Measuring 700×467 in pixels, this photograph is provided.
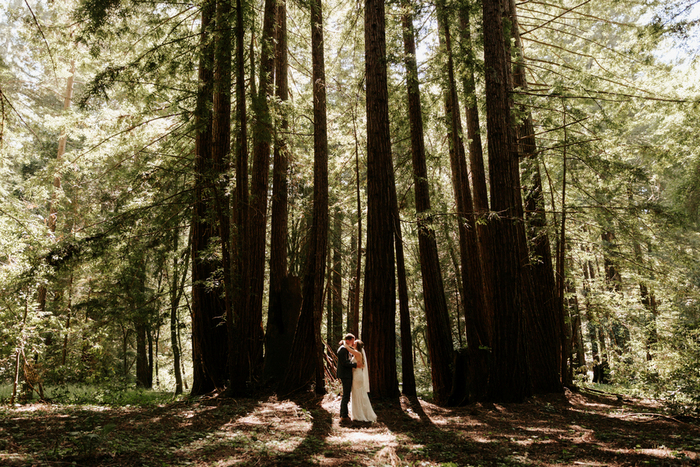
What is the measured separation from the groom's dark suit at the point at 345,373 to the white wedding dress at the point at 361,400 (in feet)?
0.31

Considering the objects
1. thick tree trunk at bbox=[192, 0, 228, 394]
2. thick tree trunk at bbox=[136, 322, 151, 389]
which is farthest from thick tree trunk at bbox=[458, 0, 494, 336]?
thick tree trunk at bbox=[136, 322, 151, 389]

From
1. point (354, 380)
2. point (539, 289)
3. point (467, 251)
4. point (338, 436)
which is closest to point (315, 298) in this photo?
point (354, 380)

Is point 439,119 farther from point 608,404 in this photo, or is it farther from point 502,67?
point 608,404

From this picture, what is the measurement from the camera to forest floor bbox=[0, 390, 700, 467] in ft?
14.0

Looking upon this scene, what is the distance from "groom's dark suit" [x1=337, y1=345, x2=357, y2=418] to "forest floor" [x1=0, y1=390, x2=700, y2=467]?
346 millimetres

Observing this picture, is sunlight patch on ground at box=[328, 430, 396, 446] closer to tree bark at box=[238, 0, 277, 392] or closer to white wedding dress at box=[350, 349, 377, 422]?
white wedding dress at box=[350, 349, 377, 422]

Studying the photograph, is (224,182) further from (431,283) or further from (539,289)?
(539,289)

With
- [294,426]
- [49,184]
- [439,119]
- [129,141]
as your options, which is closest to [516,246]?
[439,119]

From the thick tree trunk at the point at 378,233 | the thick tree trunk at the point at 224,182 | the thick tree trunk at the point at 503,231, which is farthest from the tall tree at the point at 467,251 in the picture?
the thick tree trunk at the point at 224,182

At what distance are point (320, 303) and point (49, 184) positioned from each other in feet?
26.9

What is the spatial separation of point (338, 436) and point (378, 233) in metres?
4.03

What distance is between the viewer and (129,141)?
1053cm

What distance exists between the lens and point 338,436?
627 cm

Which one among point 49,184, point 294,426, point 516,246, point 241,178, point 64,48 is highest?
point 64,48
